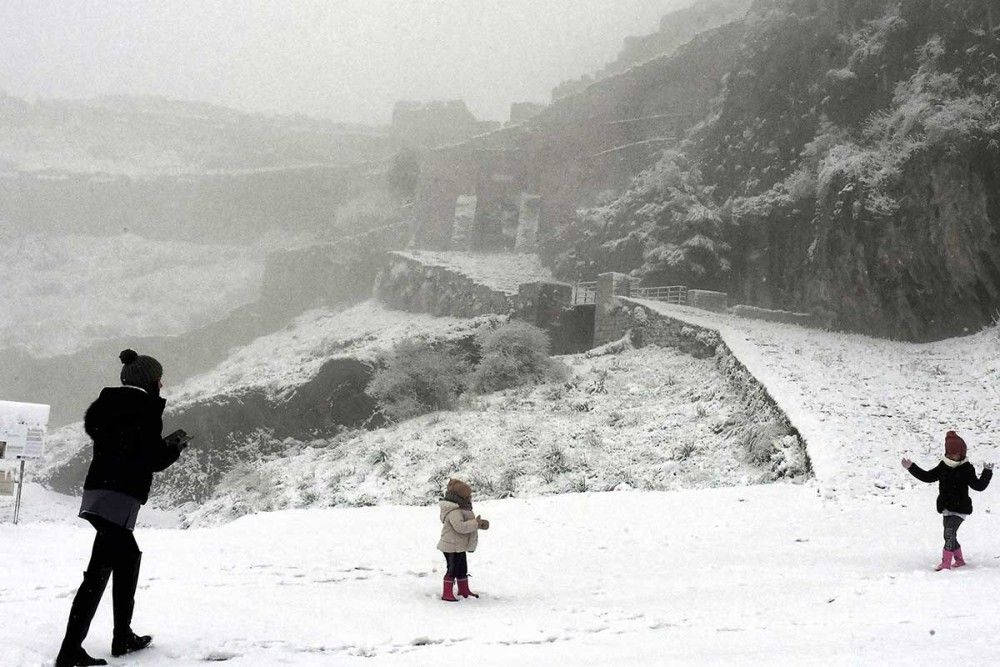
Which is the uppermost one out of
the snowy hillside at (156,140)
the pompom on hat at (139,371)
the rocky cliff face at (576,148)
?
the snowy hillside at (156,140)

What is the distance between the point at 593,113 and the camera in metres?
39.9

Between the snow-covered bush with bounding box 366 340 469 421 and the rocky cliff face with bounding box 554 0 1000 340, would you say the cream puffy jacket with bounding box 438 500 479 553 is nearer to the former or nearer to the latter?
the snow-covered bush with bounding box 366 340 469 421

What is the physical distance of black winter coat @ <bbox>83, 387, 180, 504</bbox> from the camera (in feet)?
14.3

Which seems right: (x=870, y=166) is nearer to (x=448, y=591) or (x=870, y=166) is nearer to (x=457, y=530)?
(x=457, y=530)

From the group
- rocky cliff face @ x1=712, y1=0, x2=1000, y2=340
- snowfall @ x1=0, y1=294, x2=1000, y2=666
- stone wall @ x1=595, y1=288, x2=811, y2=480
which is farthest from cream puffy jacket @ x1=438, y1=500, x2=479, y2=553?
rocky cliff face @ x1=712, y1=0, x2=1000, y2=340

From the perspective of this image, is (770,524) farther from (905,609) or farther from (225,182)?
(225,182)

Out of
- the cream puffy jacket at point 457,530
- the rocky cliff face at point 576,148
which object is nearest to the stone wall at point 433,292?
the rocky cliff face at point 576,148

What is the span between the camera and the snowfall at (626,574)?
4.52 metres

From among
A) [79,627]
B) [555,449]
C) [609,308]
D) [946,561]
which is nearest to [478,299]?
[609,308]

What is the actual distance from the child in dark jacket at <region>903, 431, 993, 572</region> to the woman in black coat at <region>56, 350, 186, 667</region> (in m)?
6.63

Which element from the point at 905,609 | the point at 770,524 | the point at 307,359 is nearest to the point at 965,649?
the point at 905,609

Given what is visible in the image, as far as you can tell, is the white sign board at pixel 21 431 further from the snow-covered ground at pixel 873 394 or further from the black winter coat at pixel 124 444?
the snow-covered ground at pixel 873 394

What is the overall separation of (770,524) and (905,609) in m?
4.26

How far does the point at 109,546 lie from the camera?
14.1 ft
